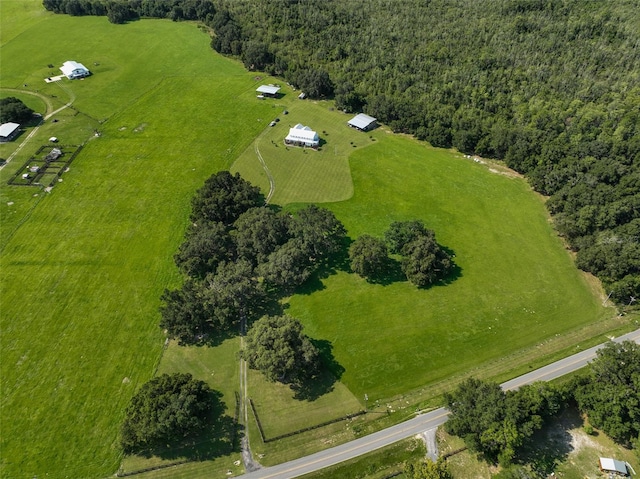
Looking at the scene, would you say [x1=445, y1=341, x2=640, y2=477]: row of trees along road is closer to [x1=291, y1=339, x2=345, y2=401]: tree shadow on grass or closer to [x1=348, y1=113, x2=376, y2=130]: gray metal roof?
[x1=291, y1=339, x2=345, y2=401]: tree shadow on grass

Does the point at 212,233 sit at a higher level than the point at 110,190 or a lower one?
higher

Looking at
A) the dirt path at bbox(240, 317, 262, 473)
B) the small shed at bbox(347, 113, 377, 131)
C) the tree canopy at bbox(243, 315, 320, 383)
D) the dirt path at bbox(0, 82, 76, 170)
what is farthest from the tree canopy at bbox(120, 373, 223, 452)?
the small shed at bbox(347, 113, 377, 131)

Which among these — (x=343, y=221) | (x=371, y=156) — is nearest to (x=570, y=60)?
(x=371, y=156)

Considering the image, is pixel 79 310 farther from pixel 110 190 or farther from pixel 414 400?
pixel 414 400

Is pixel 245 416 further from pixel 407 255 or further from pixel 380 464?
pixel 407 255

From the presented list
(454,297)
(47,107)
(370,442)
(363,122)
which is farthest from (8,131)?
(454,297)

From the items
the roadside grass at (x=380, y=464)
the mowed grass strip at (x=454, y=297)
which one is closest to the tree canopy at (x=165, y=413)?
the roadside grass at (x=380, y=464)

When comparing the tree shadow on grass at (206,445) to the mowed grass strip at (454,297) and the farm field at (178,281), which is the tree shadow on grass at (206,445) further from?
the mowed grass strip at (454,297)
